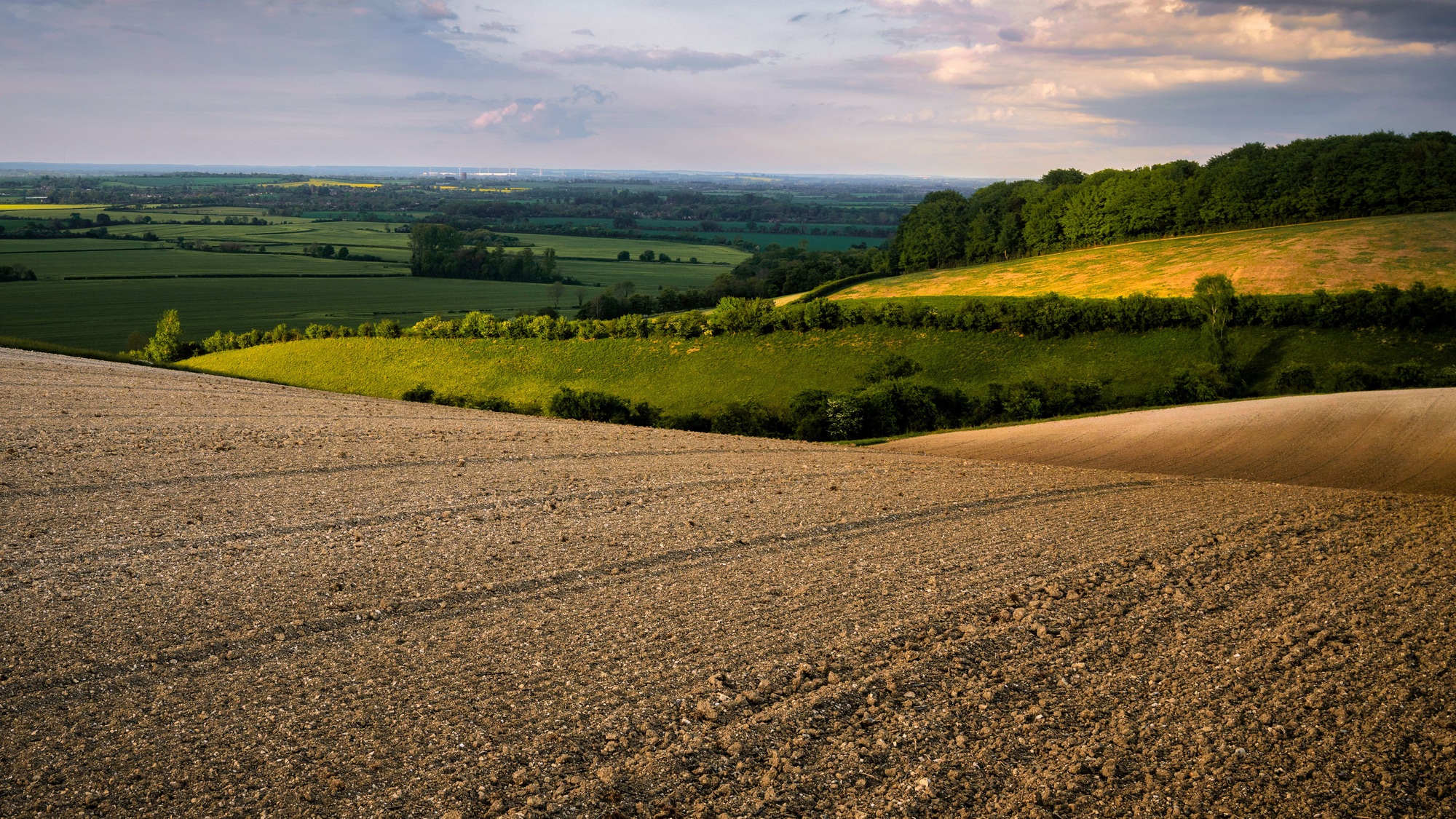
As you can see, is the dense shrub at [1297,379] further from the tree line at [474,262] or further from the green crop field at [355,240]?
the green crop field at [355,240]

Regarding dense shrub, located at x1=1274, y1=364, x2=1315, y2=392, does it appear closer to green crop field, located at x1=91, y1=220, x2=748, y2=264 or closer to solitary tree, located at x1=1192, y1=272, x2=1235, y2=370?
solitary tree, located at x1=1192, y1=272, x2=1235, y2=370

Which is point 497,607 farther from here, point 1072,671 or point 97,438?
point 97,438

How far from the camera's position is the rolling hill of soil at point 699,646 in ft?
30.8

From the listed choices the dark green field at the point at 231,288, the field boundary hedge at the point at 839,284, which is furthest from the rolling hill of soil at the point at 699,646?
the dark green field at the point at 231,288

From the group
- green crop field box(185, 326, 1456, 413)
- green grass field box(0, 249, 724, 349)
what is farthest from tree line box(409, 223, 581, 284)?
green crop field box(185, 326, 1456, 413)

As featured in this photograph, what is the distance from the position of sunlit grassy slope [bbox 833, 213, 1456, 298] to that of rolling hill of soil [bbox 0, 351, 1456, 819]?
2183 inches

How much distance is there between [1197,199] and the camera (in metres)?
93.5

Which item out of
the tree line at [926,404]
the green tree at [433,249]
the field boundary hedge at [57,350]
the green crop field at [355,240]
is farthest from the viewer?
the green crop field at [355,240]

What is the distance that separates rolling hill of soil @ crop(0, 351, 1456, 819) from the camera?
9.39m

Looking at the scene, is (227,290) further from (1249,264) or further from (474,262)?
(1249,264)

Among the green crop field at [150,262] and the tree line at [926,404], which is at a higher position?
the green crop field at [150,262]

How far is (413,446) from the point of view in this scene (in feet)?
89.0

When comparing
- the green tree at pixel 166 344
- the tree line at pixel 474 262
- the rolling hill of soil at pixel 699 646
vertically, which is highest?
the tree line at pixel 474 262

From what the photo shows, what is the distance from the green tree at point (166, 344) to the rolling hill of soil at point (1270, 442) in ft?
224
